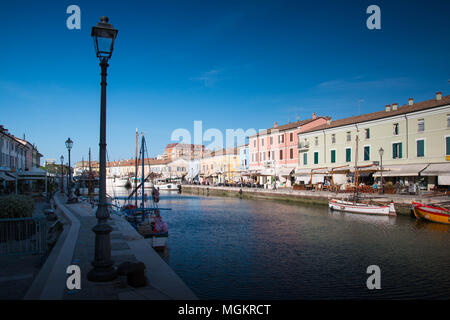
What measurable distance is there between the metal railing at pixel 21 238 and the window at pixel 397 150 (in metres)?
36.8

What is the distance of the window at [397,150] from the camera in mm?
36750

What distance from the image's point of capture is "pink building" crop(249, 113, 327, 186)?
53625 millimetres

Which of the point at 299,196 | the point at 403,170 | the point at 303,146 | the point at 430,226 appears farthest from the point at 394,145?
the point at 430,226

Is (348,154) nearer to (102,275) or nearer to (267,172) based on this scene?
A: (267,172)

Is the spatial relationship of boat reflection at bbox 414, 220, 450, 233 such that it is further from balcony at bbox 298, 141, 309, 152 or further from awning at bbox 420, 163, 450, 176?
balcony at bbox 298, 141, 309, 152

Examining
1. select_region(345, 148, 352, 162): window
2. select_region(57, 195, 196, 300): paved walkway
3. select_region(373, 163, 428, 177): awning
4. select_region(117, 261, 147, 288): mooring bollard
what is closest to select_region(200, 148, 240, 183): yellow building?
select_region(345, 148, 352, 162): window

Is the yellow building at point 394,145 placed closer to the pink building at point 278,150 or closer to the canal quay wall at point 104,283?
the pink building at point 278,150

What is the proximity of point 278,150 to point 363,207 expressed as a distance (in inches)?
1145

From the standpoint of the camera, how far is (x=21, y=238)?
10.4m

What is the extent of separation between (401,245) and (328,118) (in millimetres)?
40122

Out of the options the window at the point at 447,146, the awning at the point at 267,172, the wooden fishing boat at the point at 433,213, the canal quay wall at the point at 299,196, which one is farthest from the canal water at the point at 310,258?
the awning at the point at 267,172

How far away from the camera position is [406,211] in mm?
27578

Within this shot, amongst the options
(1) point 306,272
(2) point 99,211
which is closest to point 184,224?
(1) point 306,272

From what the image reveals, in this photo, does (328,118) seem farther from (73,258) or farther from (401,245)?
(73,258)
